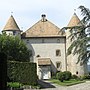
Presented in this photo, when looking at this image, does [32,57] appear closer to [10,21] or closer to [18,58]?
[10,21]

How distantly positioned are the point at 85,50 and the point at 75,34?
3.49 ft

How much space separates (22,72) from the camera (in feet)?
148

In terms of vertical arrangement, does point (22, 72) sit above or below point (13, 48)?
below

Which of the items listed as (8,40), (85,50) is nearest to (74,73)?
(8,40)

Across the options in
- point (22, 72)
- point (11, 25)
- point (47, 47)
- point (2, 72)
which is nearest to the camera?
point (2, 72)

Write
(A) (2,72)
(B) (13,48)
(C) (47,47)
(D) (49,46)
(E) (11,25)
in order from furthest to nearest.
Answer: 1. (D) (49,46)
2. (C) (47,47)
3. (E) (11,25)
4. (B) (13,48)
5. (A) (2,72)

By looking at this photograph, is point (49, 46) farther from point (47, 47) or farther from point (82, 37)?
point (82, 37)

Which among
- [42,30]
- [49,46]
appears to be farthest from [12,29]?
[49,46]

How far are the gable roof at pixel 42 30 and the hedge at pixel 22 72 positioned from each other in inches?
1522

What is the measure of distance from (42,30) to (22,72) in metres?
41.1

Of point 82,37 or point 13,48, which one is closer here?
point 82,37

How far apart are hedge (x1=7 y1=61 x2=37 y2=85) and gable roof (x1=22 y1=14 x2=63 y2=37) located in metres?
38.6

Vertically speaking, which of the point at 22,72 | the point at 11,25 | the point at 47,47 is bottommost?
the point at 22,72

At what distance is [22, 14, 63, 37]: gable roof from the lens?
8438 centimetres
